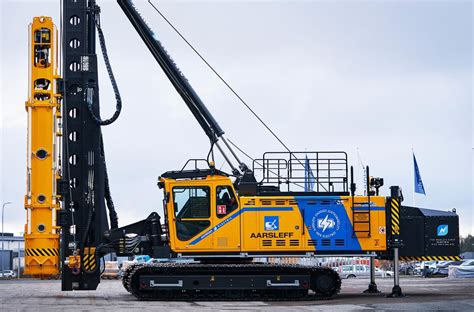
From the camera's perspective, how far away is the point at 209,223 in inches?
1211

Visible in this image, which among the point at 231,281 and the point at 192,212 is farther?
the point at 192,212

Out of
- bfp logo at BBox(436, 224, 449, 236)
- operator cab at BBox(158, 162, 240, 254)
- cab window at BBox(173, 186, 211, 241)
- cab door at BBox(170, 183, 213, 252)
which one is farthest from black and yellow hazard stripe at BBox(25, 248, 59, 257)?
bfp logo at BBox(436, 224, 449, 236)

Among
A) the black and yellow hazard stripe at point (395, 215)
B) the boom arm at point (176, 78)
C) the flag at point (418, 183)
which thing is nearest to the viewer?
the black and yellow hazard stripe at point (395, 215)

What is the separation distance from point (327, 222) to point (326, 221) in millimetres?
47

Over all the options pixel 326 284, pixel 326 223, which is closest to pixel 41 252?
pixel 326 223

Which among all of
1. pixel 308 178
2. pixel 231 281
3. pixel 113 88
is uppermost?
→ pixel 113 88

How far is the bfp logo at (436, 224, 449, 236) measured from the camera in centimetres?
3219

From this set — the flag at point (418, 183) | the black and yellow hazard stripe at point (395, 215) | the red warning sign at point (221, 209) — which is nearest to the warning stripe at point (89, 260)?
the red warning sign at point (221, 209)

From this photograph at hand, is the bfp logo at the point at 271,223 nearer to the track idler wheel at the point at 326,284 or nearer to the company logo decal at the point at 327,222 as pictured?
the company logo decal at the point at 327,222

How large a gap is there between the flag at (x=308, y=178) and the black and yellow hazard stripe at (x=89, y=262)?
24.8 feet

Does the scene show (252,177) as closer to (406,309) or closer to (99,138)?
(99,138)

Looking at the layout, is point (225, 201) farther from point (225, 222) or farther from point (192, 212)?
point (192, 212)

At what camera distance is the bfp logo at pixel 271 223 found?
30969 mm

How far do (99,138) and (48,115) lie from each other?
6.70 meters
